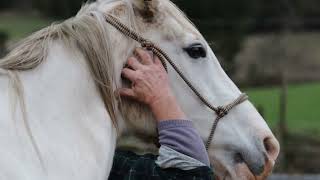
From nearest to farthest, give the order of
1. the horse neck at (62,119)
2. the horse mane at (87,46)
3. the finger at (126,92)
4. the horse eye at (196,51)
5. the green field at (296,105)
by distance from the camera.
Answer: the horse neck at (62,119) < the horse mane at (87,46) < the finger at (126,92) < the horse eye at (196,51) < the green field at (296,105)

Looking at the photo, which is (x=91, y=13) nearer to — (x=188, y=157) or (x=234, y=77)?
(x=188, y=157)

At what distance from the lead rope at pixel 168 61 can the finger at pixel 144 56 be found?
0.02 meters

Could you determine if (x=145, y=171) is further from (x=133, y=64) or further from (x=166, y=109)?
(x=133, y=64)

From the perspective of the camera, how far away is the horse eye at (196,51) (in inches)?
90.7

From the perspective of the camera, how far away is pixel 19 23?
15.1 metres

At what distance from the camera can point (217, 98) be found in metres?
2.34

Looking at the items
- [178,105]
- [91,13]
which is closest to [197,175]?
[178,105]

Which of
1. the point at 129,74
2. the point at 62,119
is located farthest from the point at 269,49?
the point at 62,119

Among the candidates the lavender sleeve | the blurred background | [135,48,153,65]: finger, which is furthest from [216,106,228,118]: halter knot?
the blurred background

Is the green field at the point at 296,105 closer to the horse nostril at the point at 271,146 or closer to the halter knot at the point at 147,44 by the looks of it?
the horse nostril at the point at 271,146

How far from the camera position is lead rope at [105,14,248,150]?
2.21 metres

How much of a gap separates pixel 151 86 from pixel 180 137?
0.60 ft

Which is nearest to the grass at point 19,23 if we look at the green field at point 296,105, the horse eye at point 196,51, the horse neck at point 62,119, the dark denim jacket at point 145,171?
the green field at point 296,105

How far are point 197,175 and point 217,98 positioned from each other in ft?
0.86
